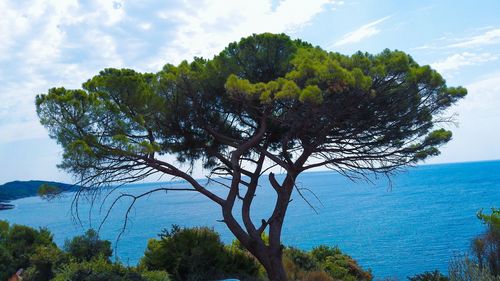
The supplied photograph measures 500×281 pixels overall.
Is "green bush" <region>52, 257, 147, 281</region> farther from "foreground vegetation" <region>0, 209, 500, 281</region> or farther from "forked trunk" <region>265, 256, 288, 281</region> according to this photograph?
"forked trunk" <region>265, 256, 288, 281</region>

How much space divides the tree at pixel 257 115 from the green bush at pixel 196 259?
45cm

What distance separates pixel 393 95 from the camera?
29.0ft

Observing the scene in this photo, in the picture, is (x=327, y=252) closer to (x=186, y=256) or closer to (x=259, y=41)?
(x=186, y=256)

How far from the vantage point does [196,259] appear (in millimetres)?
8945

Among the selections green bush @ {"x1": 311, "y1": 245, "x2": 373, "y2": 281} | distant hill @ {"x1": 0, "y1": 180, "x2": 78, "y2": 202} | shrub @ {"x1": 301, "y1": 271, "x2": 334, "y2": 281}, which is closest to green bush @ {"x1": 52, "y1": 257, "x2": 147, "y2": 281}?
shrub @ {"x1": 301, "y1": 271, "x2": 334, "y2": 281}

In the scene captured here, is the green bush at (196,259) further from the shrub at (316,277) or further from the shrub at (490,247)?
the shrub at (490,247)

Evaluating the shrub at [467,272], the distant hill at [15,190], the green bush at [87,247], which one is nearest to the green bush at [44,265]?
the green bush at [87,247]

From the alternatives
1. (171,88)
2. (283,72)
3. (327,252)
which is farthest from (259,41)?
(327,252)

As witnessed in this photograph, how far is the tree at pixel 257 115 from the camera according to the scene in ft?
25.7

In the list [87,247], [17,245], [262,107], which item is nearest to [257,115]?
[262,107]

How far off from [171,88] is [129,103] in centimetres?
108

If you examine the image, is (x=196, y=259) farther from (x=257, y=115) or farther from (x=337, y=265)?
(x=337, y=265)

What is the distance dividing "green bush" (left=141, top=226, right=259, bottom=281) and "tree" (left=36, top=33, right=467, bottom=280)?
448 mm

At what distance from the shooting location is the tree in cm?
782
